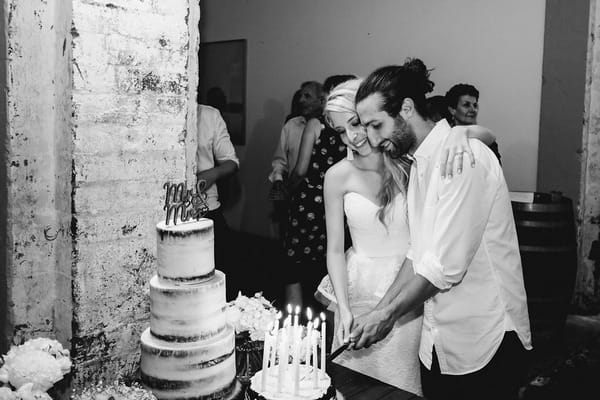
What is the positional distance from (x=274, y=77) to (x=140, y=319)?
16.8ft

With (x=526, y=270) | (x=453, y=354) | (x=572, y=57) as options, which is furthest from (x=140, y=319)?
(x=572, y=57)

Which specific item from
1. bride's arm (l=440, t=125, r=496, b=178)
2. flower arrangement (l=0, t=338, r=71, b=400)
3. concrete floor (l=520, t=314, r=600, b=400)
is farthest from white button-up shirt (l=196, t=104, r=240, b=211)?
flower arrangement (l=0, t=338, r=71, b=400)

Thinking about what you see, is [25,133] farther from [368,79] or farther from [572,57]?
[572,57]

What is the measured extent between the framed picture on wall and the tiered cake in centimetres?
588

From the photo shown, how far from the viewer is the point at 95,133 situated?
192 cm

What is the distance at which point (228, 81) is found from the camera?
24.4ft

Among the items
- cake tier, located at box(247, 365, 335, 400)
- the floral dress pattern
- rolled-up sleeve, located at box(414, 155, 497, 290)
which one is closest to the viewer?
cake tier, located at box(247, 365, 335, 400)

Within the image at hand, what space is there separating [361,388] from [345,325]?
506mm

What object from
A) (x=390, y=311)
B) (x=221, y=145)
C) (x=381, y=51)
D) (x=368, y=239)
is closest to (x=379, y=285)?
(x=368, y=239)

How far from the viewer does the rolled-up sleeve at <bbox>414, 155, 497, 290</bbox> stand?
5.82 ft

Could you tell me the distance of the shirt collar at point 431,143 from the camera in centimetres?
203

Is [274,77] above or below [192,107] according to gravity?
above

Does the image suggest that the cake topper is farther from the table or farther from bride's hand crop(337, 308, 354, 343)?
bride's hand crop(337, 308, 354, 343)

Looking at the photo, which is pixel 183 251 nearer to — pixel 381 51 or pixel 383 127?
pixel 383 127
